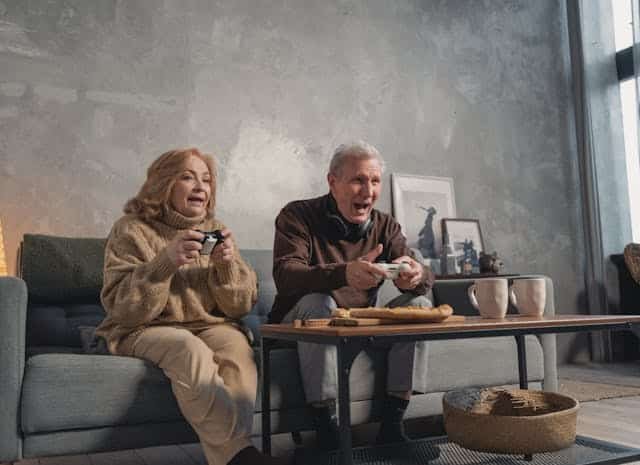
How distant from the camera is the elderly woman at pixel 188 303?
1506mm

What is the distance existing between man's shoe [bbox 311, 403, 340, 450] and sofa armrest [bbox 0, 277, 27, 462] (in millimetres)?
764

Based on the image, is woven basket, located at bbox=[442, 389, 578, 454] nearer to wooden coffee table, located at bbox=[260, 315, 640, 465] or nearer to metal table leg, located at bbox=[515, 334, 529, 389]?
wooden coffee table, located at bbox=[260, 315, 640, 465]

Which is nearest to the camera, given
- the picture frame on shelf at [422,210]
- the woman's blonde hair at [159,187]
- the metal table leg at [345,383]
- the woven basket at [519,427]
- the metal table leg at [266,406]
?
the metal table leg at [345,383]

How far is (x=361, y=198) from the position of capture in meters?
1.98

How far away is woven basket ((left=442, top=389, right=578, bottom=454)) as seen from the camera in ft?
4.55

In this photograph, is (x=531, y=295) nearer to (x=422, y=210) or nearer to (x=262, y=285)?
(x=262, y=285)

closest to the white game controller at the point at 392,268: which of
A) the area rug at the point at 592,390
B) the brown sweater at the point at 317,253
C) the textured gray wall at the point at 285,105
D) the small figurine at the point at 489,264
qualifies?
the brown sweater at the point at 317,253

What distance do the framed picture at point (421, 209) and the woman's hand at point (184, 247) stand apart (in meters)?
2.13

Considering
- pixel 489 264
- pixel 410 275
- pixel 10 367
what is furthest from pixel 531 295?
pixel 489 264

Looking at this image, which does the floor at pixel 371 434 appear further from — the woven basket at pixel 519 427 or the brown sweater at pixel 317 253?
the brown sweater at pixel 317 253

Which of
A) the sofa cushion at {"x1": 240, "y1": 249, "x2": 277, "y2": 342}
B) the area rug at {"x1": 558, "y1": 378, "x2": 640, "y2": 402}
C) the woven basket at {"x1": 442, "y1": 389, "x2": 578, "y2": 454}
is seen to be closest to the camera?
the woven basket at {"x1": 442, "y1": 389, "x2": 578, "y2": 454}

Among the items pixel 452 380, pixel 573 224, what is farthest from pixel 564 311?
pixel 452 380

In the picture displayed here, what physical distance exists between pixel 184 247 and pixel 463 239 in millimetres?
2491

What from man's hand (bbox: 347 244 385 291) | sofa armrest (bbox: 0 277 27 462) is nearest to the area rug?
man's hand (bbox: 347 244 385 291)
